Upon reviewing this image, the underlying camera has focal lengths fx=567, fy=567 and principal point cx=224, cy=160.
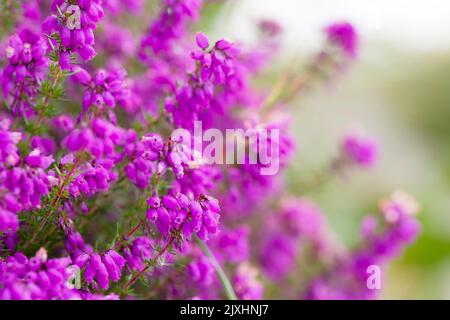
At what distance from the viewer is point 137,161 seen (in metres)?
1.34

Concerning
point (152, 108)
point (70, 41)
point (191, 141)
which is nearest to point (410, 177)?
point (152, 108)

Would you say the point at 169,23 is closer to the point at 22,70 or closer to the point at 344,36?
the point at 22,70

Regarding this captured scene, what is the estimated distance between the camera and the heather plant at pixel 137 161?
46.5 inches

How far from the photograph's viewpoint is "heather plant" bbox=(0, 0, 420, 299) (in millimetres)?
1181

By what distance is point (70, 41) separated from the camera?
1238 millimetres

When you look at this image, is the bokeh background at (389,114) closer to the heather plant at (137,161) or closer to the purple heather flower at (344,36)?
the purple heather flower at (344,36)

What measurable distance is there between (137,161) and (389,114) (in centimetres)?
421

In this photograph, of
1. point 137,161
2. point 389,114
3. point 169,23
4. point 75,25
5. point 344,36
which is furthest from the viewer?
point 389,114

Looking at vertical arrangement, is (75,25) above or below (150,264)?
above

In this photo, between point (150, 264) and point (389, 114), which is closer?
point (150, 264)

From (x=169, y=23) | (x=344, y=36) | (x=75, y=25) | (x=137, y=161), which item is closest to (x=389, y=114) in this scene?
(x=344, y=36)

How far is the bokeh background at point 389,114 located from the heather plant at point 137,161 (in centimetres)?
54

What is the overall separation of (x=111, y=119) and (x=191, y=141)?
0.66ft
